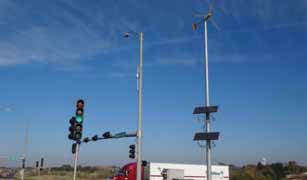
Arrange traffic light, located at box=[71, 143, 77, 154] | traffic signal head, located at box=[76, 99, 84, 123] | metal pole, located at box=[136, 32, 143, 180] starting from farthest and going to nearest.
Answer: metal pole, located at box=[136, 32, 143, 180] < traffic light, located at box=[71, 143, 77, 154] < traffic signal head, located at box=[76, 99, 84, 123]

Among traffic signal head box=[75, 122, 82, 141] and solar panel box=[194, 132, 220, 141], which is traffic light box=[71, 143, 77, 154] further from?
solar panel box=[194, 132, 220, 141]

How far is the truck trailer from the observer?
120 feet

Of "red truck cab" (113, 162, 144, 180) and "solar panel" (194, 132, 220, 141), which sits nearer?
"solar panel" (194, 132, 220, 141)

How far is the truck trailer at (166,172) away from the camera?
120 ft

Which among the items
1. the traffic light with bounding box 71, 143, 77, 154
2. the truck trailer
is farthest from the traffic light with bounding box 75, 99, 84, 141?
the truck trailer

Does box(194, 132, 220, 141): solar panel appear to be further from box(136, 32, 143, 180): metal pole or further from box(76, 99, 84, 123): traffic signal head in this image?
box(76, 99, 84, 123): traffic signal head

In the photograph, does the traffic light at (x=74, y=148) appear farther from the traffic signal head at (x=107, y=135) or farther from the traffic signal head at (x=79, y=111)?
the traffic signal head at (x=107, y=135)

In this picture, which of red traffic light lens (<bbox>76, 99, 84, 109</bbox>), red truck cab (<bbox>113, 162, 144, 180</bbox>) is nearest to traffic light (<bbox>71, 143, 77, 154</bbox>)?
red traffic light lens (<bbox>76, 99, 84, 109</bbox>)

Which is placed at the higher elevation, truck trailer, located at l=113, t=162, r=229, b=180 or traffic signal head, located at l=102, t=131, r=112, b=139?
traffic signal head, located at l=102, t=131, r=112, b=139

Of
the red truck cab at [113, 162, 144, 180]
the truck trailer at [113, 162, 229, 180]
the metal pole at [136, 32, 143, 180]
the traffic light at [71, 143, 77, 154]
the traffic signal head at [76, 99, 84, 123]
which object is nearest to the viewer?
the traffic signal head at [76, 99, 84, 123]

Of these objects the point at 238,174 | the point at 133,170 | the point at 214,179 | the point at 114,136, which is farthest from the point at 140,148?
the point at 238,174

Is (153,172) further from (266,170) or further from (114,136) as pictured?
(266,170)

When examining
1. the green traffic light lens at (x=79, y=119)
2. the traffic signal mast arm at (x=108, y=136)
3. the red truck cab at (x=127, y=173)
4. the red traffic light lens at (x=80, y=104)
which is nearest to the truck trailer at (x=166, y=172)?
the red truck cab at (x=127, y=173)

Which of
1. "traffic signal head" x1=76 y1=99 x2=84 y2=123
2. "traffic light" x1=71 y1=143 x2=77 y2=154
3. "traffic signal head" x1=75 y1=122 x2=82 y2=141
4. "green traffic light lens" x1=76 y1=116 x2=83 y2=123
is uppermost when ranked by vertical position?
"traffic signal head" x1=76 y1=99 x2=84 y2=123
